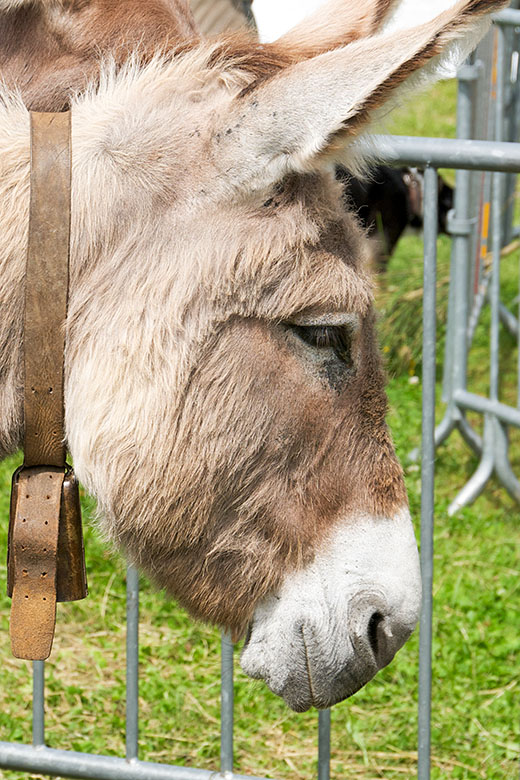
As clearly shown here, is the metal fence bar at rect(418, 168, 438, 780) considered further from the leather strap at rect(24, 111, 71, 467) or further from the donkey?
the leather strap at rect(24, 111, 71, 467)

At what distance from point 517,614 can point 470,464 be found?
58.3 inches

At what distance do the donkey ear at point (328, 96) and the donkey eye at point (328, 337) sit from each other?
28cm

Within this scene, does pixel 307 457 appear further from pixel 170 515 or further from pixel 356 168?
pixel 356 168

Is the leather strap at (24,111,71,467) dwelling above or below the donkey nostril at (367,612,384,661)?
above

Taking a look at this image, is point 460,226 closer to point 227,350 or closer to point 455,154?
point 455,154

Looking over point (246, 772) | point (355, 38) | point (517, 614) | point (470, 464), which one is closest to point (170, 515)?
point (355, 38)

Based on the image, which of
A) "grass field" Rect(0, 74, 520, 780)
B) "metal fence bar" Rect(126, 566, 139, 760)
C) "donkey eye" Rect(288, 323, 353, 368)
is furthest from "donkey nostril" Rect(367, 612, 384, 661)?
"grass field" Rect(0, 74, 520, 780)

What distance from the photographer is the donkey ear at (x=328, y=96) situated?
1.48 meters

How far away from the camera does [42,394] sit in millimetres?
1739

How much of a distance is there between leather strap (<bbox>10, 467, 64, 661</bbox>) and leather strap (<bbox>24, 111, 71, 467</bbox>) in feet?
0.47

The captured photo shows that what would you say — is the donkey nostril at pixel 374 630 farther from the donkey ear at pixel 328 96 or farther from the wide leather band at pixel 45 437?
the donkey ear at pixel 328 96

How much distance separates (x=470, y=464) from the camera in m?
5.42

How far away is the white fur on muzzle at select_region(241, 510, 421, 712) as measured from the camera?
1.81 metres

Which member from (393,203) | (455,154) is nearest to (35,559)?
(455,154)
